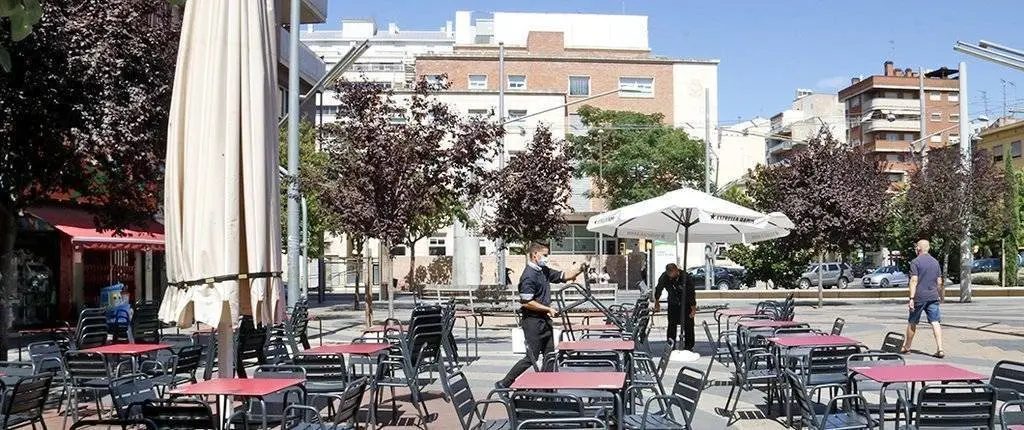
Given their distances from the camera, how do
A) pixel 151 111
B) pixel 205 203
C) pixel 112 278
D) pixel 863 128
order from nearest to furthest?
pixel 205 203 → pixel 151 111 → pixel 112 278 → pixel 863 128

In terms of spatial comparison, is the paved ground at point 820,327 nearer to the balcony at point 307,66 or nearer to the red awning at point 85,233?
the red awning at point 85,233

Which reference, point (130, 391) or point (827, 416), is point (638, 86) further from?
point (827, 416)

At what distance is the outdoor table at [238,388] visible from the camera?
6.92 metres

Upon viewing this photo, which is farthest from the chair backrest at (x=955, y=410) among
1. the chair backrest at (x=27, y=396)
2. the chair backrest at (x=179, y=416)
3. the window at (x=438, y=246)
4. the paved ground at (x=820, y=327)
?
the window at (x=438, y=246)

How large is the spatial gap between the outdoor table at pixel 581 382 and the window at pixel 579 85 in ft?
187

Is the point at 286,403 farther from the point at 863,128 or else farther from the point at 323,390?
the point at 863,128

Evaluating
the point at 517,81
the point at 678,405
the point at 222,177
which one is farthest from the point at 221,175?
the point at 517,81

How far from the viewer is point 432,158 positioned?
17.7 m

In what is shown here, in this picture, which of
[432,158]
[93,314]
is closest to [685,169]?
[432,158]

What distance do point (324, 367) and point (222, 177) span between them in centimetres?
258

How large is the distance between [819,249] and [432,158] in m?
16.2

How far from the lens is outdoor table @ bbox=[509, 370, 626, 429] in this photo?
705 centimetres

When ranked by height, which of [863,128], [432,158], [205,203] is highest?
[863,128]

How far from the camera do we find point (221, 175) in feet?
23.2
